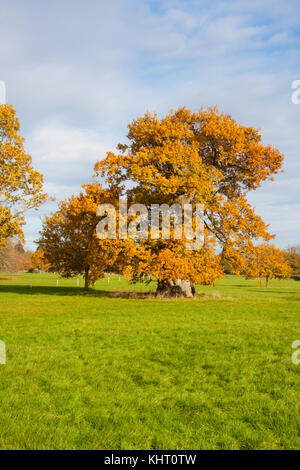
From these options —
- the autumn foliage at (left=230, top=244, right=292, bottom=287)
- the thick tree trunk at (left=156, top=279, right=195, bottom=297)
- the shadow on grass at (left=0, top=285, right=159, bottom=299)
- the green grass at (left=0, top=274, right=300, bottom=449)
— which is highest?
the autumn foliage at (left=230, top=244, right=292, bottom=287)

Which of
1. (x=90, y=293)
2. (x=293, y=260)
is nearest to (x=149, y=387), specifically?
(x=90, y=293)

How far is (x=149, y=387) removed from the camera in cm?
734

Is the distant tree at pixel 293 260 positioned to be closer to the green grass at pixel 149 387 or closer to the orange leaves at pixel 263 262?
the orange leaves at pixel 263 262

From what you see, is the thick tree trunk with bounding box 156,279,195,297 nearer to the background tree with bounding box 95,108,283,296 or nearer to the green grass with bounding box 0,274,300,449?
the background tree with bounding box 95,108,283,296

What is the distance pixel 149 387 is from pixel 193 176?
60.0 feet

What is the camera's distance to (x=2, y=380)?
7.49 m

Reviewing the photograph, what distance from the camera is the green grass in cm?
529

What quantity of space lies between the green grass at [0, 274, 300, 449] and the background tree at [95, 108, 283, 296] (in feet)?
35.0

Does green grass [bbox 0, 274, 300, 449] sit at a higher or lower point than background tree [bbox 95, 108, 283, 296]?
lower

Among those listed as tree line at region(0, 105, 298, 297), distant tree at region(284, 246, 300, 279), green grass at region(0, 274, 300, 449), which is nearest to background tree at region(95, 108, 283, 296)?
tree line at region(0, 105, 298, 297)

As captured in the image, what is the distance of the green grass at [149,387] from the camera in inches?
208

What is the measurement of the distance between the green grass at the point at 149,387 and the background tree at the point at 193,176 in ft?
35.0
